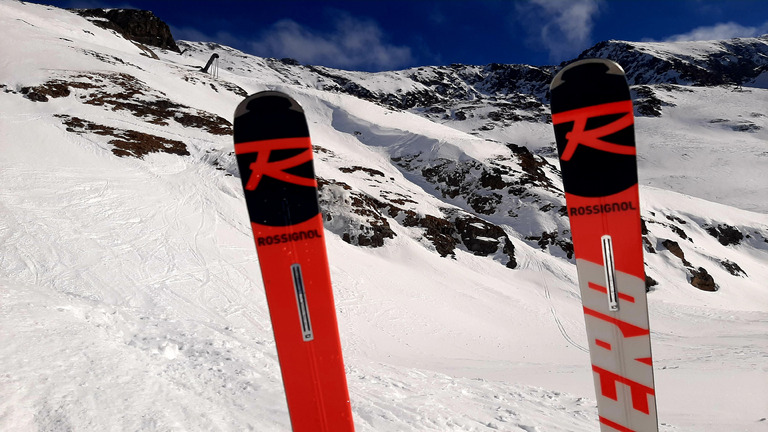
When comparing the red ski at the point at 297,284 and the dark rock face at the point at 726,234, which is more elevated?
the red ski at the point at 297,284

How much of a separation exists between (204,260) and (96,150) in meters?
11.3

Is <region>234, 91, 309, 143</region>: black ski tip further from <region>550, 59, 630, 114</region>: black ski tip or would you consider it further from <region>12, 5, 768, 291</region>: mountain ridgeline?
<region>12, 5, 768, 291</region>: mountain ridgeline

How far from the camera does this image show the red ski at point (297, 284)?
343 centimetres

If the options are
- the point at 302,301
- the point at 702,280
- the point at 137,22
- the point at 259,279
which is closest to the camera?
the point at 302,301

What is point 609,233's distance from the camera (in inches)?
128

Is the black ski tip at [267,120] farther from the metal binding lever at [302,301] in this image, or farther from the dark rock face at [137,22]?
the dark rock face at [137,22]

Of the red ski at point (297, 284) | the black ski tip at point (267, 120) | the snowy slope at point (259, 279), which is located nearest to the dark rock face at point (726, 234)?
the snowy slope at point (259, 279)

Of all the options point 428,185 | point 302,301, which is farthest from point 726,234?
point 302,301

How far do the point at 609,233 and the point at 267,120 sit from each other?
3.16m

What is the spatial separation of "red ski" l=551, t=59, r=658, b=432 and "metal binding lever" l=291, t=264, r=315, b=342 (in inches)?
95.2

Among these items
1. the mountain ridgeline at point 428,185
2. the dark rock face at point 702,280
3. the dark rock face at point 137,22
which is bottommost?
the dark rock face at point 702,280

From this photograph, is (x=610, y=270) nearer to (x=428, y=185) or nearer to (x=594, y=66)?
(x=594, y=66)

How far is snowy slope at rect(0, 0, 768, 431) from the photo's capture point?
4879 millimetres

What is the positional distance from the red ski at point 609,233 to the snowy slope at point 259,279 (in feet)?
6.83
